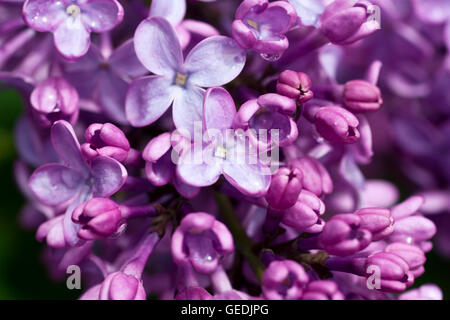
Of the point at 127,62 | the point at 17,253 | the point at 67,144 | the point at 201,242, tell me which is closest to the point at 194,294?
the point at 201,242

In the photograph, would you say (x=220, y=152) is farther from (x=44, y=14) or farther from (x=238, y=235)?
(x=44, y=14)

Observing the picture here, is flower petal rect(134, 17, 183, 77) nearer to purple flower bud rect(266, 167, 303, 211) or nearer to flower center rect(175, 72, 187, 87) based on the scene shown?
flower center rect(175, 72, 187, 87)

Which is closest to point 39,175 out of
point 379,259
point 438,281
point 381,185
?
point 379,259

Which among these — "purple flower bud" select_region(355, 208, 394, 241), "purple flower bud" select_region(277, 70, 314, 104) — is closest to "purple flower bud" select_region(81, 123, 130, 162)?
"purple flower bud" select_region(277, 70, 314, 104)

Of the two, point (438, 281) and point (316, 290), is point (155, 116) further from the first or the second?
point (438, 281)

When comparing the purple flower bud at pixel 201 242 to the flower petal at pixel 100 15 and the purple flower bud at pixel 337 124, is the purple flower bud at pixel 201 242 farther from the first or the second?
the flower petal at pixel 100 15

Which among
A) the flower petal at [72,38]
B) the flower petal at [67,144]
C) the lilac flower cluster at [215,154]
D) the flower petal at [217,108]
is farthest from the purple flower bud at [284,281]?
the flower petal at [72,38]
